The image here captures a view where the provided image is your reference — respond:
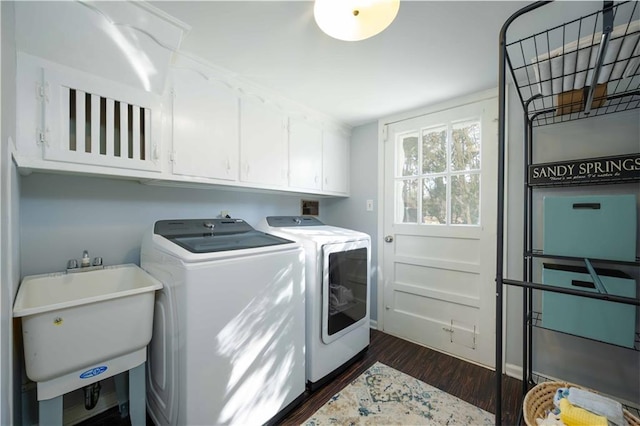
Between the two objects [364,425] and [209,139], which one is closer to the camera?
[364,425]

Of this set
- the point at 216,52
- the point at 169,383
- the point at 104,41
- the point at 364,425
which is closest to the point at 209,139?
the point at 216,52

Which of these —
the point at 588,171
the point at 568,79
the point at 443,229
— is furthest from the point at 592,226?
the point at 443,229

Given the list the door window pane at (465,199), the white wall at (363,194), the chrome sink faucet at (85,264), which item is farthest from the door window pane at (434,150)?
the chrome sink faucet at (85,264)

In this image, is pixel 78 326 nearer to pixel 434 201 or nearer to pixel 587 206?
pixel 434 201

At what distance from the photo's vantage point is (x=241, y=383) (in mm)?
1382

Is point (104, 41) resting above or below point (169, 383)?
above

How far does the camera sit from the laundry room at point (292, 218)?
3.78 ft

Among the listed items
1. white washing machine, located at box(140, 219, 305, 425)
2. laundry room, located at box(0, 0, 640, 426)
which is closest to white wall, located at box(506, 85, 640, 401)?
laundry room, located at box(0, 0, 640, 426)

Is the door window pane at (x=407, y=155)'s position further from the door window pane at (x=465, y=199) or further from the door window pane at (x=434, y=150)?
the door window pane at (x=465, y=199)

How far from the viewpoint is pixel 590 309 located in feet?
4.75

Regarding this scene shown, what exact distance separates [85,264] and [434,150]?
2.69 meters

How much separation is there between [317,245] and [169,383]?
1084mm

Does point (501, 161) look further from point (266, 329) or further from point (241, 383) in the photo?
point (241, 383)

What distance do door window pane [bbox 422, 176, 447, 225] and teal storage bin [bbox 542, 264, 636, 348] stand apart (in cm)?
87
